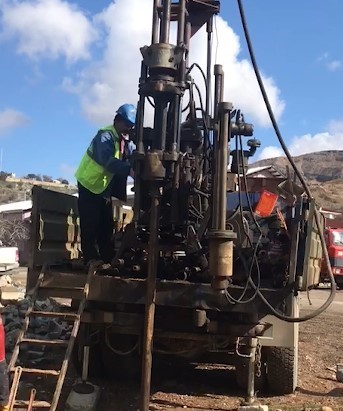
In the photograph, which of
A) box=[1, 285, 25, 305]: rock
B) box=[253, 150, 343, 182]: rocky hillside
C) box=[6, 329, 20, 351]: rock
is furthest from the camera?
box=[253, 150, 343, 182]: rocky hillside

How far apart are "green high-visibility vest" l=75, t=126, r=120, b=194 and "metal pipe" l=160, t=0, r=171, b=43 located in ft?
3.35

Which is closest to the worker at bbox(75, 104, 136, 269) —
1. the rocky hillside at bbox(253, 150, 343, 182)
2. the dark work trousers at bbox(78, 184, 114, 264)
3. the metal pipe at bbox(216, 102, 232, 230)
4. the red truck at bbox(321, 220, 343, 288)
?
the dark work trousers at bbox(78, 184, 114, 264)

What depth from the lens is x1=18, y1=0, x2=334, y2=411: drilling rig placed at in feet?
16.2

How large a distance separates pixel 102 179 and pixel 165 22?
156 centimetres

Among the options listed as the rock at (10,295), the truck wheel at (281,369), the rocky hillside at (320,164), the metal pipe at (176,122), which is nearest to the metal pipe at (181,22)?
the metal pipe at (176,122)

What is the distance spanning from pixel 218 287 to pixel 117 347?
1.76m

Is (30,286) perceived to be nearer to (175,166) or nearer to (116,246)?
(116,246)

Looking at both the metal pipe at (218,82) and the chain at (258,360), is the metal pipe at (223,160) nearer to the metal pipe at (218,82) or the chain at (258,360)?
the chain at (258,360)

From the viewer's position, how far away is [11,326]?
7.77 m

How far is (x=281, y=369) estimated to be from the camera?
5.57 metres

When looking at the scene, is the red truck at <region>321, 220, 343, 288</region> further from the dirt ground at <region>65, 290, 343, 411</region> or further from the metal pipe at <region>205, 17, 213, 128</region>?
the metal pipe at <region>205, 17, 213, 128</region>

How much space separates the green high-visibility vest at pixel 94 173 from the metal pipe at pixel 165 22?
1021 millimetres

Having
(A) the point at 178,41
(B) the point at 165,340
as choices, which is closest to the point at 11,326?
(B) the point at 165,340

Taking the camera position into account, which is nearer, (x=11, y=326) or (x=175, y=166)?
(x=175, y=166)
